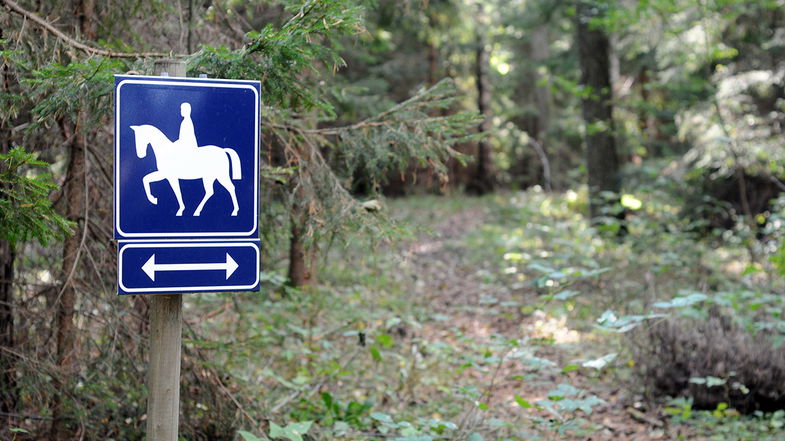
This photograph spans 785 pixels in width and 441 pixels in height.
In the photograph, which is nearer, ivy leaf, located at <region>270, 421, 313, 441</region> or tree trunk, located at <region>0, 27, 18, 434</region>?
ivy leaf, located at <region>270, 421, 313, 441</region>

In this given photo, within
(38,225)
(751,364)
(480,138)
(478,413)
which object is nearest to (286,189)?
(480,138)

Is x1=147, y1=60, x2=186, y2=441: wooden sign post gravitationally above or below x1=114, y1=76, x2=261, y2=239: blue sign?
below

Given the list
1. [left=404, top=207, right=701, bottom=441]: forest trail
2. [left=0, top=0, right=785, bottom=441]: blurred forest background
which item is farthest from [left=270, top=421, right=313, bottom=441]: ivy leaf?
[left=404, top=207, right=701, bottom=441]: forest trail

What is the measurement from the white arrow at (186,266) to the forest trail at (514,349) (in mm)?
2112

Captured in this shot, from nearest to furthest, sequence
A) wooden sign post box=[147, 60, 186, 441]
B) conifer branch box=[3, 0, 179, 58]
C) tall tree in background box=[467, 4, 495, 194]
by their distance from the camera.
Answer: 1. wooden sign post box=[147, 60, 186, 441]
2. conifer branch box=[3, 0, 179, 58]
3. tall tree in background box=[467, 4, 495, 194]

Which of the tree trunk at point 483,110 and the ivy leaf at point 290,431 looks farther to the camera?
the tree trunk at point 483,110

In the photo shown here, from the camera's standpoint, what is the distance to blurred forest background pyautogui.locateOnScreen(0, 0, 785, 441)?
349 cm

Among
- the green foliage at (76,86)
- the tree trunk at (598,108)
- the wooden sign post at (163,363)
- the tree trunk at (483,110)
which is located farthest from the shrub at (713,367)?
the tree trunk at (483,110)

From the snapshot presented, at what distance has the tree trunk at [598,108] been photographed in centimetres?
1274

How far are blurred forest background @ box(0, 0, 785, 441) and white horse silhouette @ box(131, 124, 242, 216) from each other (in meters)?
0.71

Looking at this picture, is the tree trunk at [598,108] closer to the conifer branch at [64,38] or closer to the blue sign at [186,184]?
the conifer branch at [64,38]

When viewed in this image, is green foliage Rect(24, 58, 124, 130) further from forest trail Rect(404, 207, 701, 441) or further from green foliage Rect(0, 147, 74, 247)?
forest trail Rect(404, 207, 701, 441)

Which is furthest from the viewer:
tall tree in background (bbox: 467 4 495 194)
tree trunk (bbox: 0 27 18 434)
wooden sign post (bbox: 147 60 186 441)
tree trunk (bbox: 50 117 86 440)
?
tall tree in background (bbox: 467 4 495 194)

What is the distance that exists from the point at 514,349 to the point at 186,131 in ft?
14.7
